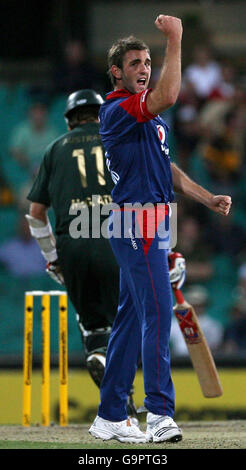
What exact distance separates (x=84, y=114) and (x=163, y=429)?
7.20 feet

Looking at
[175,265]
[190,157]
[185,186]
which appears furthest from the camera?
[190,157]

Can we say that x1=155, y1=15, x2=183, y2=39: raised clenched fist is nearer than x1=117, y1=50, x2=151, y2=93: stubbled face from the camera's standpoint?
Yes

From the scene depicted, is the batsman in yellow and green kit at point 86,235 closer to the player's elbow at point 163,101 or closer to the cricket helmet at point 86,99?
the cricket helmet at point 86,99

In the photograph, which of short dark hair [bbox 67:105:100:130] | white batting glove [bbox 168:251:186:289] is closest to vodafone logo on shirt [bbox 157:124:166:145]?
white batting glove [bbox 168:251:186:289]

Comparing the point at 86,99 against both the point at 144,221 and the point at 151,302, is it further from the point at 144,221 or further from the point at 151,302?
the point at 151,302

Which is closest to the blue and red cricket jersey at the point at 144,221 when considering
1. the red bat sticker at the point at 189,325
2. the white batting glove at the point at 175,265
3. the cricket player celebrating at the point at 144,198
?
the cricket player celebrating at the point at 144,198

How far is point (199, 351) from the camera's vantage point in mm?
5352

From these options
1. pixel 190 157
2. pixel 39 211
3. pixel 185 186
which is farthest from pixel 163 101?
pixel 190 157

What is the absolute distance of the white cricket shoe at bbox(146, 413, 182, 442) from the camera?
4188 mm

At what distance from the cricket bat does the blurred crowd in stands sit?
3997 mm

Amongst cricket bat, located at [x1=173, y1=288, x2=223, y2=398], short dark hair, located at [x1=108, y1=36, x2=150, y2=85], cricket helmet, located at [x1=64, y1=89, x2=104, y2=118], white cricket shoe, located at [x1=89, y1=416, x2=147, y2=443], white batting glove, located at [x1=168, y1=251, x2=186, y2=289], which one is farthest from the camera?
cricket helmet, located at [x1=64, y1=89, x2=104, y2=118]

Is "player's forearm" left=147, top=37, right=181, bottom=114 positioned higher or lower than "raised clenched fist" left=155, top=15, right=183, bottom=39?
lower

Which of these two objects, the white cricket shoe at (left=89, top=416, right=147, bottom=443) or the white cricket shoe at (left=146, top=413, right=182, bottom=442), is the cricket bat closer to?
the white cricket shoe at (left=89, top=416, right=147, bottom=443)

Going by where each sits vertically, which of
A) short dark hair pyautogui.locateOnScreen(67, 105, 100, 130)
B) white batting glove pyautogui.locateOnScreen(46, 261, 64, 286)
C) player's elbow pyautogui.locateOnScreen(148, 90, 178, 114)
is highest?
short dark hair pyautogui.locateOnScreen(67, 105, 100, 130)
